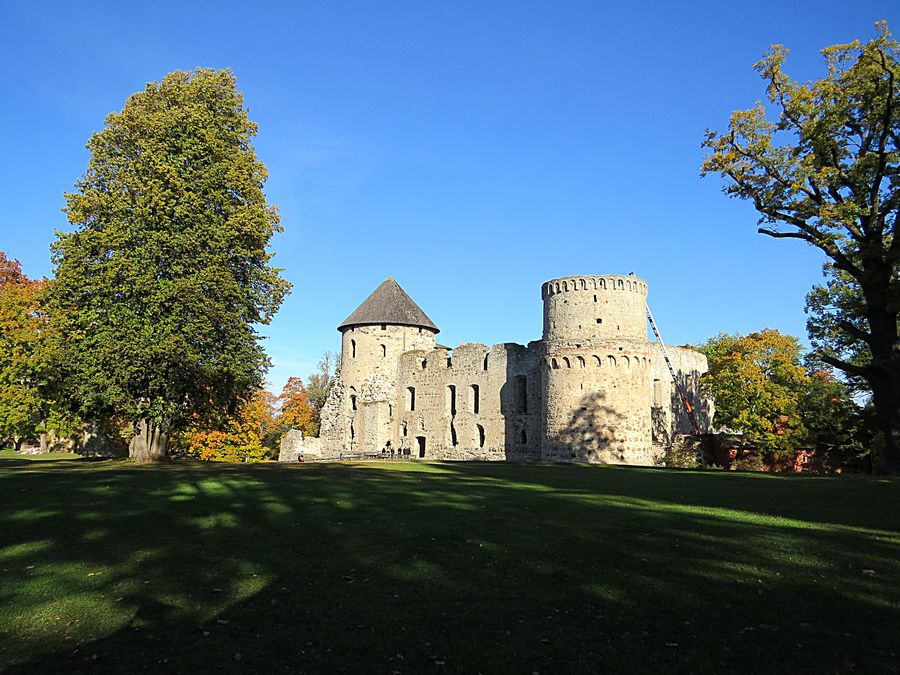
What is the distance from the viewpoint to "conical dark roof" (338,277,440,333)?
142ft

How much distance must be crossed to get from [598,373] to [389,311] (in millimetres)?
15845

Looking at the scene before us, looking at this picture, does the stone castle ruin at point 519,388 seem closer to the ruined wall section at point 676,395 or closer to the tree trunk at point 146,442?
the ruined wall section at point 676,395

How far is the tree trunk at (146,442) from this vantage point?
2264 centimetres

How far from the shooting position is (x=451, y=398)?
40.8 metres

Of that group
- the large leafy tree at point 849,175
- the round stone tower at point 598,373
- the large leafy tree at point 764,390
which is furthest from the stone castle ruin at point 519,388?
the large leafy tree at point 849,175

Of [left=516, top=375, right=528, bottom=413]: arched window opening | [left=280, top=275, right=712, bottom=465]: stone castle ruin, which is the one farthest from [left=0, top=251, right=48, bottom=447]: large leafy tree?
[left=516, top=375, right=528, bottom=413]: arched window opening

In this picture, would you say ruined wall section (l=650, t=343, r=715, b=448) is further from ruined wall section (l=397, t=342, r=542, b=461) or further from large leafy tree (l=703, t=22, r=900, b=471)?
large leafy tree (l=703, t=22, r=900, b=471)

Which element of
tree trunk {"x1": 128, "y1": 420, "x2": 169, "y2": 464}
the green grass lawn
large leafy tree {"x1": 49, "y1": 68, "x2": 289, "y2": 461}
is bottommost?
the green grass lawn

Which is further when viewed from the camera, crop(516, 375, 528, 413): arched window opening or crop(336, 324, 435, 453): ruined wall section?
crop(336, 324, 435, 453): ruined wall section

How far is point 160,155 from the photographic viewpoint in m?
21.9

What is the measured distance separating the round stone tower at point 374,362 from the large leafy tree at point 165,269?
18.0 meters

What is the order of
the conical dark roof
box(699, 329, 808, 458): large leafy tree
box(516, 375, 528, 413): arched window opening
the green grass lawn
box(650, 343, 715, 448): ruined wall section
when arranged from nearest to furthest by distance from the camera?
the green grass lawn → box(699, 329, 808, 458): large leafy tree → box(650, 343, 715, 448): ruined wall section → box(516, 375, 528, 413): arched window opening → the conical dark roof

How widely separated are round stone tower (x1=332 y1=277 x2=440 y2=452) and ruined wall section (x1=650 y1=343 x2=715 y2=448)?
14446 mm

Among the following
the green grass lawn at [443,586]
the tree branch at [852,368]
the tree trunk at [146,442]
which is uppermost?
the tree branch at [852,368]
